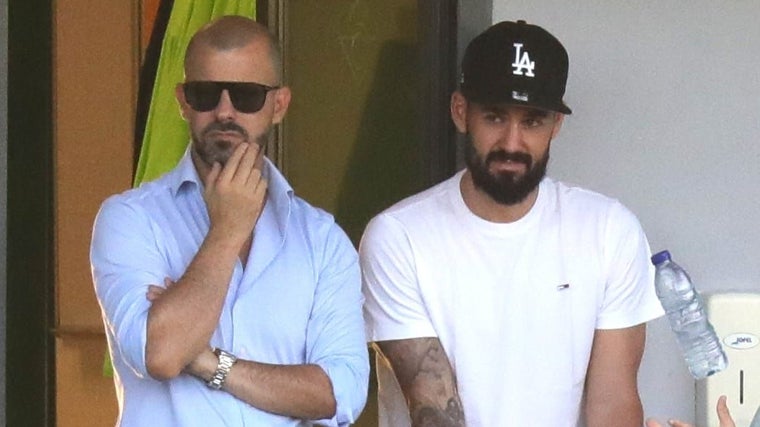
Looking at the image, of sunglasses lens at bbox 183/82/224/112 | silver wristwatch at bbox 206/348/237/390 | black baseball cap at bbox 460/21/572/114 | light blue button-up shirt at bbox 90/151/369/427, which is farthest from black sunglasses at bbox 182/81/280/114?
black baseball cap at bbox 460/21/572/114

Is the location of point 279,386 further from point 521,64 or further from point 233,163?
point 521,64

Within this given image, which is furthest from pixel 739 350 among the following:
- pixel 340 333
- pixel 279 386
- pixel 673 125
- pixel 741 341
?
pixel 279 386

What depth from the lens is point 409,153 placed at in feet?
12.3

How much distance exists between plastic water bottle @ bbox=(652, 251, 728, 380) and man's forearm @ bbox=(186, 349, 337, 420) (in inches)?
39.0

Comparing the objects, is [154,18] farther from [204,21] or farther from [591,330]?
[591,330]

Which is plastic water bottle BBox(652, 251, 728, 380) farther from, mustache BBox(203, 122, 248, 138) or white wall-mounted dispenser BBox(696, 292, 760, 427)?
mustache BBox(203, 122, 248, 138)

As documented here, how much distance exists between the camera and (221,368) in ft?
8.20

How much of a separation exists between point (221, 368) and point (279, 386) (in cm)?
12

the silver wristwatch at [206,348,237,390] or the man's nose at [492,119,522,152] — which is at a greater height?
the man's nose at [492,119,522,152]

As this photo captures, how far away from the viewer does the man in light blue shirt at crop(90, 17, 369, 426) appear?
247 cm

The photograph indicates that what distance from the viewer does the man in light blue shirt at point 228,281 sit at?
247 cm

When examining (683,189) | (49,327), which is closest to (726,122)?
(683,189)

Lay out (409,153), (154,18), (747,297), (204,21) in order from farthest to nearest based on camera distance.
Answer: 1. (154,18)
2. (204,21)
3. (409,153)
4. (747,297)

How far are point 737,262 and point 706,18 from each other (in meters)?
0.63
